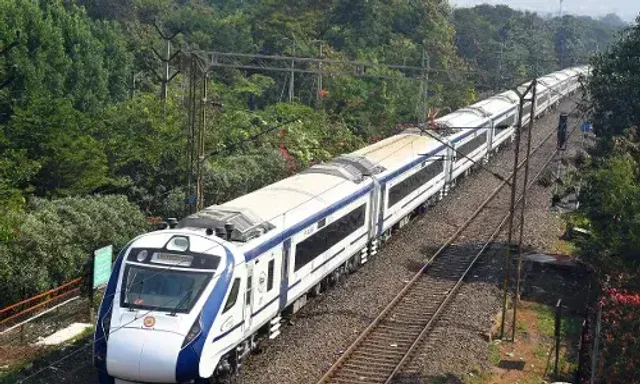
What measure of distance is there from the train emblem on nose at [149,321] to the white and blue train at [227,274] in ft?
0.07

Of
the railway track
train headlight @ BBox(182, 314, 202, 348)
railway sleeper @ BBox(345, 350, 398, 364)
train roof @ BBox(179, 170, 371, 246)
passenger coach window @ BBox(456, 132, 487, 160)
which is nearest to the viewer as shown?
train headlight @ BBox(182, 314, 202, 348)

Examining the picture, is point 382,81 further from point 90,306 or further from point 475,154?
point 90,306

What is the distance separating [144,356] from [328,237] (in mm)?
7394

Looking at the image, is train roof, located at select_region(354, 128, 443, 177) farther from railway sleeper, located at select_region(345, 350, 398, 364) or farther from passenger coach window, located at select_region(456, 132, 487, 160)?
railway sleeper, located at select_region(345, 350, 398, 364)

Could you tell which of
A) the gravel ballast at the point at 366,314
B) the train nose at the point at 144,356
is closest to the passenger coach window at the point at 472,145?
the gravel ballast at the point at 366,314

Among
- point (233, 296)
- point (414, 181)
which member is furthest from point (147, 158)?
point (233, 296)

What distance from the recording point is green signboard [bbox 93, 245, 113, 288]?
59.8ft

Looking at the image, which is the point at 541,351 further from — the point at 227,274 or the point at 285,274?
the point at 227,274

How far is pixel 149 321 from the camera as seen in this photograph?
14.0m

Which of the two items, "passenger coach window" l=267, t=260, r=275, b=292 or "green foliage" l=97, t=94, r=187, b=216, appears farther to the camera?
"green foliage" l=97, t=94, r=187, b=216

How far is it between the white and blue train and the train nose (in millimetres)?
16

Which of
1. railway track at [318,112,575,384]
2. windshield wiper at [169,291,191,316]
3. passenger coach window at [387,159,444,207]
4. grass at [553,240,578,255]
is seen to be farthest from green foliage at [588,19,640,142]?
windshield wiper at [169,291,191,316]

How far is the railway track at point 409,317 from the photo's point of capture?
16.9 m

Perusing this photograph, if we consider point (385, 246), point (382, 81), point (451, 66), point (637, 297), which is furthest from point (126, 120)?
point (451, 66)
